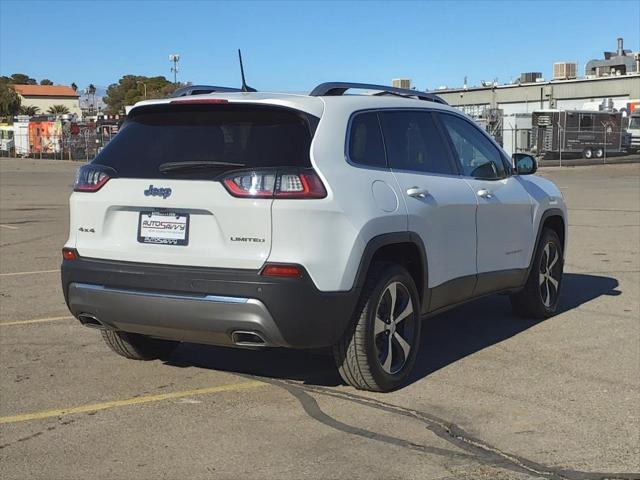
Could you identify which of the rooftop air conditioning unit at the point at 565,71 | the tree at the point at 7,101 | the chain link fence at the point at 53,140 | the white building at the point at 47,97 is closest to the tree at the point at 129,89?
the tree at the point at 7,101

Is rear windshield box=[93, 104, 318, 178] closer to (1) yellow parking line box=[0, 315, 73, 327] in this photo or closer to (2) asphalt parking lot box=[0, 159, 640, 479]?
(2) asphalt parking lot box=[0, 159, 640, 479]

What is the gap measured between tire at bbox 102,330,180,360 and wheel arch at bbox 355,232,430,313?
1883 mm

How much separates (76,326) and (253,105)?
3.22 metres

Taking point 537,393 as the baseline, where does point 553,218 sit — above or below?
above

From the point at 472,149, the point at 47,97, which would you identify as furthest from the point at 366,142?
the point at 47,97

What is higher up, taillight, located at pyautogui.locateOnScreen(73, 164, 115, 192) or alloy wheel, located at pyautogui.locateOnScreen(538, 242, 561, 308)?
taillight, located at pyautogui.locateOnScreen(73, 164, 115, 192)

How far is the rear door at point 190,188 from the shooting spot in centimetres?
476

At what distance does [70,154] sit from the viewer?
2372 inches

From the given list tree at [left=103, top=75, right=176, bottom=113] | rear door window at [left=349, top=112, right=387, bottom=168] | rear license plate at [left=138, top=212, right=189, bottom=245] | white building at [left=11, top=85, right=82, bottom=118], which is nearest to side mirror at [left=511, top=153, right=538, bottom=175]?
rear door window at [left=349, top=112, right=387, bottom=168]

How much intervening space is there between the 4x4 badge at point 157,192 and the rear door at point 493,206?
7.85 feet

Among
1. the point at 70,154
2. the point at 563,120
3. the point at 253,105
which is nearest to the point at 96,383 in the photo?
the point at 253,105

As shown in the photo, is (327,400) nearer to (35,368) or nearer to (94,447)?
(94,447)

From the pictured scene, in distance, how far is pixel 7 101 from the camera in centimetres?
11050

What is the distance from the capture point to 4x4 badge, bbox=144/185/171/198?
4.93 meters
